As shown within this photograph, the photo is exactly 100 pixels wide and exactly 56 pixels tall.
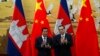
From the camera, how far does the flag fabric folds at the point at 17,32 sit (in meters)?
6.10

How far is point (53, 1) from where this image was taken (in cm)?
636

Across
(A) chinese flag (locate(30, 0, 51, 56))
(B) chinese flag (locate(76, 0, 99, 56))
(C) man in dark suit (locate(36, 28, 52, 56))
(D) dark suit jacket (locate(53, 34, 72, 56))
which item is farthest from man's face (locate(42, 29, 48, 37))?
(B) chinese flag (locate(76, 0, 99, 56))

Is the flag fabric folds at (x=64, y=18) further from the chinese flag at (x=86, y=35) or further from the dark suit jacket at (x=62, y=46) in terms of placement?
the dark suit jacket at (x=62, y=46)

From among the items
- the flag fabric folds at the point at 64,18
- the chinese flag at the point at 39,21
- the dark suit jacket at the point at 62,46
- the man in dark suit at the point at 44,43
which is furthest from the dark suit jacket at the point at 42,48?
the flag fabric folds at the point at 64,18

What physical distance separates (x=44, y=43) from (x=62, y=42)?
1.09 ft

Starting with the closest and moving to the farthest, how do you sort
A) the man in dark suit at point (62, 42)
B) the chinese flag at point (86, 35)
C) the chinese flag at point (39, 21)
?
the man in dark suit at point (62, 42) → the chinese flag at point (86, 35) → the chinese flag at point (39, 21)

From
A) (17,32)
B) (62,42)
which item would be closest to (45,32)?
(62,42)

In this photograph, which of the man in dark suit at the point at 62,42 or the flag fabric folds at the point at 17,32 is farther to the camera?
the flag fabric folds at the point at 17,32

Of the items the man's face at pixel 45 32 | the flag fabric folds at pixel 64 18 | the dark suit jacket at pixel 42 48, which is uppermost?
the flag fabric folds at pixel 64 18

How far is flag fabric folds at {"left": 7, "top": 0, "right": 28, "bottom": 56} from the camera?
6098 mm

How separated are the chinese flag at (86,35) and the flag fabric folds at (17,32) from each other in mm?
1089

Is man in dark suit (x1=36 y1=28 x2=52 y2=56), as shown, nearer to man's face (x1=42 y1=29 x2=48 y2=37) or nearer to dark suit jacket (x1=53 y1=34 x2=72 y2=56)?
man's face (x1=42 y1=29 x2=48 y2=37)

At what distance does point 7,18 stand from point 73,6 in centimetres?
141

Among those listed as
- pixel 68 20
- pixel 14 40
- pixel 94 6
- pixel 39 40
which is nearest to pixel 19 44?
pixel 14 40
